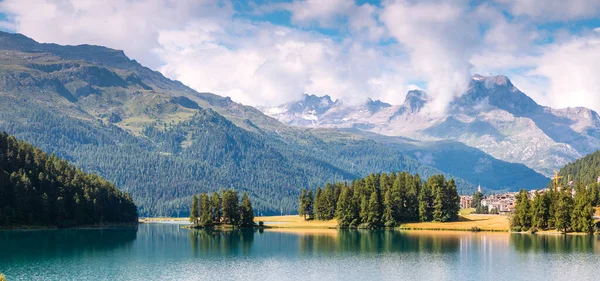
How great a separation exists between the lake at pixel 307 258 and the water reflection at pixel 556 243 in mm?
173

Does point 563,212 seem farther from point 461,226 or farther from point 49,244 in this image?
point 49,244

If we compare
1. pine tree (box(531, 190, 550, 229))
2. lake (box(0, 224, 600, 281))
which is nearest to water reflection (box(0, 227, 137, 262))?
lake (box(0, 224, 600, 281))

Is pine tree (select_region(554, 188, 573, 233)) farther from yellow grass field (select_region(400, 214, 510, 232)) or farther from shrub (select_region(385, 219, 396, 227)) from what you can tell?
shrub (select_region(385, 219, 396, 227))

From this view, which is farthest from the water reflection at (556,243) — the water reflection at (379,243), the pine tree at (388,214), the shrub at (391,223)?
the pine tree at (388,214)

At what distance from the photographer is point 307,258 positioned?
116938mm

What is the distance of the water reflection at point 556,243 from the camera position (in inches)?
4862

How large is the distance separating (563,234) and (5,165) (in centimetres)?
14676

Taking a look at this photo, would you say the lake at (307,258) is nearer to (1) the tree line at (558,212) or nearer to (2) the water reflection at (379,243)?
(2) the water reflection at (379,243)

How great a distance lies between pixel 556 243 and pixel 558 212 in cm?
2962

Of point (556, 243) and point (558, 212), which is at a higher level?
point (558, 212)

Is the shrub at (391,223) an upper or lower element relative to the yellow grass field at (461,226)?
upper

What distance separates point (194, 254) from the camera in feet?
412

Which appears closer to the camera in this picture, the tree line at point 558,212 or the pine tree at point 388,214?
the tree line at point 558,212

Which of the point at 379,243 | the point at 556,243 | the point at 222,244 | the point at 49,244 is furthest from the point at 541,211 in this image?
the point at 49,244
